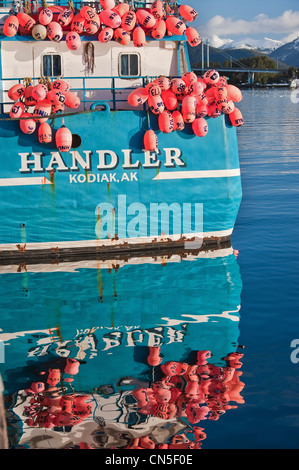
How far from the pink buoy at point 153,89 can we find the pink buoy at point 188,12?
245 cm

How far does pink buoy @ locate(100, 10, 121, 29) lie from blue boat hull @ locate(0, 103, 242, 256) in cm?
205

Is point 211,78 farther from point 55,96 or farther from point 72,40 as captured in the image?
point 55,96

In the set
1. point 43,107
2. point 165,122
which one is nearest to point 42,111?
point 43,107

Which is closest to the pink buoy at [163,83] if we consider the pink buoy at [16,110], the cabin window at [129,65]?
the cabin window at [129,65]

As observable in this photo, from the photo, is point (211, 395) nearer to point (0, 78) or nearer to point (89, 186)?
point (89, 186)

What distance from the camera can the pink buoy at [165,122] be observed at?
1223 cm

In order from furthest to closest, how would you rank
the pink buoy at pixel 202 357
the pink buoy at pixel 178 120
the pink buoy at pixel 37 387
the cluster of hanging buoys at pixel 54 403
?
the pink buoy at pixel 178 120 → the pink buoy at pixel 202 357 → the pink buoy at pixel 37 387 → the cluster of hanging buoys at pixel 54 403

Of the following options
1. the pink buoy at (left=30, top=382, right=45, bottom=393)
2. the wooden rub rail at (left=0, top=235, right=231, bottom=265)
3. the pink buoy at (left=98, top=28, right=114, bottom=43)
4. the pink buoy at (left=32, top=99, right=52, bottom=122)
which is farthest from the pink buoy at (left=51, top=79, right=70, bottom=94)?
the pink buoy at (left=30, top=382, right=45, bottom=393)

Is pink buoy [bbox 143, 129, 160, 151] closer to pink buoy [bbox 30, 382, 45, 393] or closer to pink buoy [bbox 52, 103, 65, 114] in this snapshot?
pink buoy [bbox 52, 103, 65, 114]

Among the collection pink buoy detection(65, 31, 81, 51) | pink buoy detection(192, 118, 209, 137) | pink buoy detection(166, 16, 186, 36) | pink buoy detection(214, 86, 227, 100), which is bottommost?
pink buoy detection(192, 118, 209, 137)

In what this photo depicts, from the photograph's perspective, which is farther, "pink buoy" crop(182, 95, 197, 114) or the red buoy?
"pink buoy" crop(182, 95, 197, 114)

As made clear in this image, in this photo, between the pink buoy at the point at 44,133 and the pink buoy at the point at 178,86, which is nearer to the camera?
the pink buoy at the point at 44,133

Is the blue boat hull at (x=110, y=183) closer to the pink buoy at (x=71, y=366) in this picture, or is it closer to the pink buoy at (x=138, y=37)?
the pink buoy at (x=138, y=37)

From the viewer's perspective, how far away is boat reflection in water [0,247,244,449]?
21.8 ft
